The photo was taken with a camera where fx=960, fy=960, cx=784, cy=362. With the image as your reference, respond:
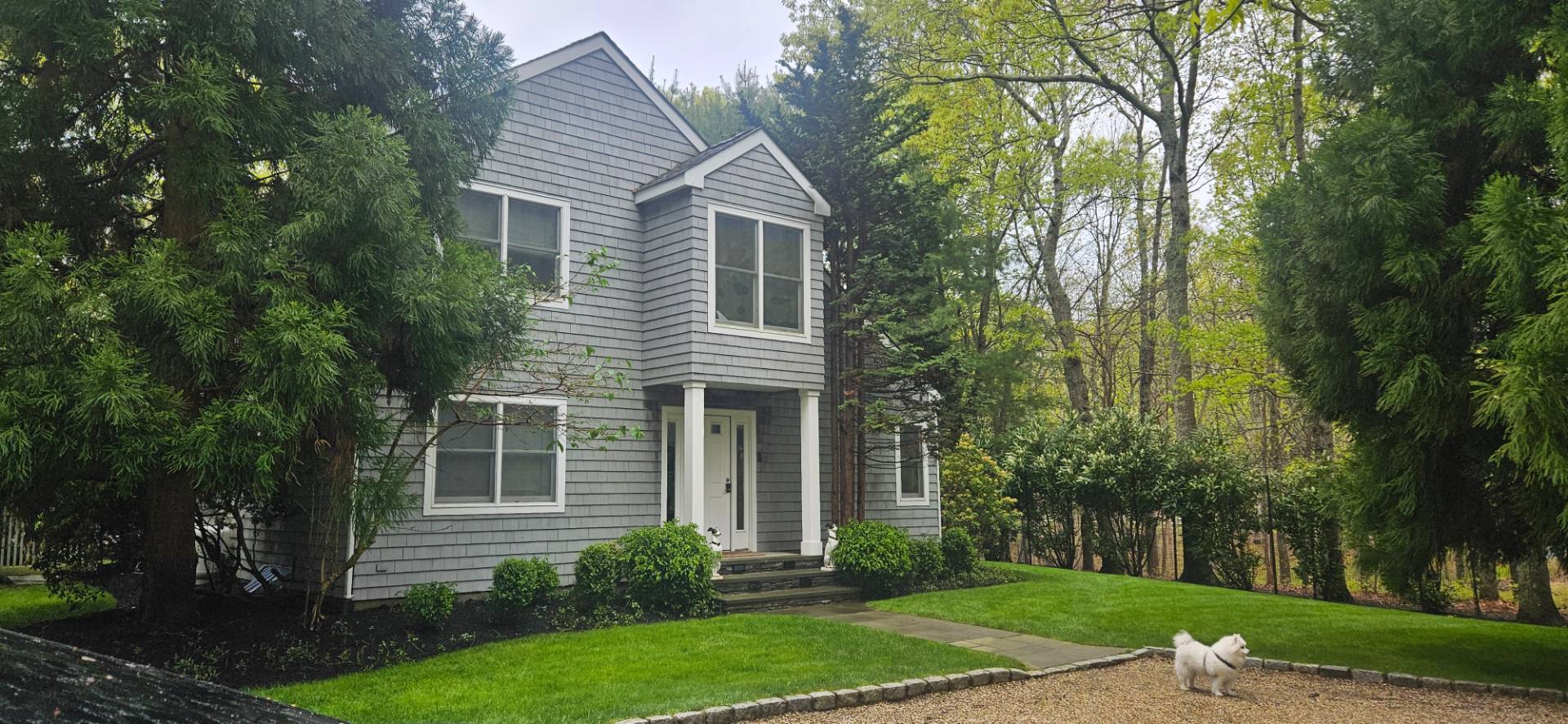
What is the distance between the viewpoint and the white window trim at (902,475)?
594 inches

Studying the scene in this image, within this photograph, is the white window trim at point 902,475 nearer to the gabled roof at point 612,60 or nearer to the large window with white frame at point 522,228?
the gabled roof at point 612,60

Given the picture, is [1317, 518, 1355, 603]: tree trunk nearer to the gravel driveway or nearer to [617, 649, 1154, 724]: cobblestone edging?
the gravel driveway

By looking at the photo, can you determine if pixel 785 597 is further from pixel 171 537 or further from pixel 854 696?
pixel 171 537

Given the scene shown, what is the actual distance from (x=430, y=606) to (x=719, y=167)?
6433mm

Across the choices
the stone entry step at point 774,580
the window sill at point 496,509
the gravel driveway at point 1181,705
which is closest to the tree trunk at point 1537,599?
the gravel driveway at point 1181,705

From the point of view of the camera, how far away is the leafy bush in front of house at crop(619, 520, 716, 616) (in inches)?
416

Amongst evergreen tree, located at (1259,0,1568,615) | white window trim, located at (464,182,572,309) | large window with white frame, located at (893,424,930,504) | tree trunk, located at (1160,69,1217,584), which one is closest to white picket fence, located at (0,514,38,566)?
white window trim, located at (464,182,572,309)

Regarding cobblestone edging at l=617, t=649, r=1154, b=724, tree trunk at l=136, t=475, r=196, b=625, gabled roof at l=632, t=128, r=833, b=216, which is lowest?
cobblestone edging at l=617, t=649, r=1154, b=724

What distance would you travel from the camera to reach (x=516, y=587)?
32.9 feet

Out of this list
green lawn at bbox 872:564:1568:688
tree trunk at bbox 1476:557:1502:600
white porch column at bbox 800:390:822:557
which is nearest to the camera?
green lawn at bbox 872:564:1568:688

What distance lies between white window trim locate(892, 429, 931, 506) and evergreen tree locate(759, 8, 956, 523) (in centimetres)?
23

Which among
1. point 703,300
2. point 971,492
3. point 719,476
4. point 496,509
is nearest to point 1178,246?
point 971,492

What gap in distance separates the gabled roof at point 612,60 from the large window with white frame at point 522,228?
1478 mm

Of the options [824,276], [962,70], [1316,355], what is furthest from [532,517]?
[962,70]
